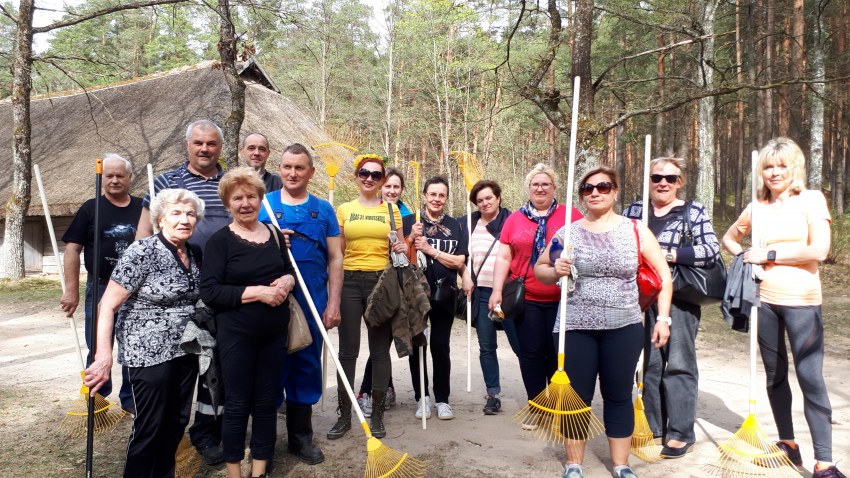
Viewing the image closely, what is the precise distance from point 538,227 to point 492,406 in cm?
146

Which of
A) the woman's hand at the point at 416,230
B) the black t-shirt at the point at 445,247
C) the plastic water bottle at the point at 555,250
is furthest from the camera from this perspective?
the black t-shirt at the point at 445,247

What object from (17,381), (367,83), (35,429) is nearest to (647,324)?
(35,429)

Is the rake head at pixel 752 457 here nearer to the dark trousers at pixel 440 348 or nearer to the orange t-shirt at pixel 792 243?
the orange t-shirt at pixel 792 243

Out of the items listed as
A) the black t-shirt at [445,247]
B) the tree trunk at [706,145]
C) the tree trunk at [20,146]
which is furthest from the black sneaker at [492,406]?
the tree trunk at [706,145]

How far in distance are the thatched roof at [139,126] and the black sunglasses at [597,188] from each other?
10.9 meters

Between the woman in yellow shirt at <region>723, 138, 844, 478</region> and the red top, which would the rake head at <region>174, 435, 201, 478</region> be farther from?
the woman in yellow shirt at <region>723, 138, 844, 478</region>

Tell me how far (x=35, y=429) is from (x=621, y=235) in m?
4.08

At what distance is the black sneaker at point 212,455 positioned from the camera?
3385 millimetres

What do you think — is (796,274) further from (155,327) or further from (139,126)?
(139,126)

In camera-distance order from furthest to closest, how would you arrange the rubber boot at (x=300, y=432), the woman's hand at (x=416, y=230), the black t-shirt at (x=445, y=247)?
the black t-shirt at (x=445, y=247)
the woman's hand at (x=416, y=230)
the rubber boot at (x=300, y=432)

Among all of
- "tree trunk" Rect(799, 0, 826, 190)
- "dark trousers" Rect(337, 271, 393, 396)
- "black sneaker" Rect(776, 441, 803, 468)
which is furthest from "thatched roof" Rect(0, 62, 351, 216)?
"tree trunk" Rect(799, 0, 826, 190)

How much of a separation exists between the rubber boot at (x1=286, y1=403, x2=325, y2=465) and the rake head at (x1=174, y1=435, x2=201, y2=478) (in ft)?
1.77

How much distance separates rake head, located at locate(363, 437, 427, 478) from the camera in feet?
9.83

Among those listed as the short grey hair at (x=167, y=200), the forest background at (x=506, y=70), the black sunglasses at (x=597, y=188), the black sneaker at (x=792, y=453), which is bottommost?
the black sneaker at (x=792, y=453)
